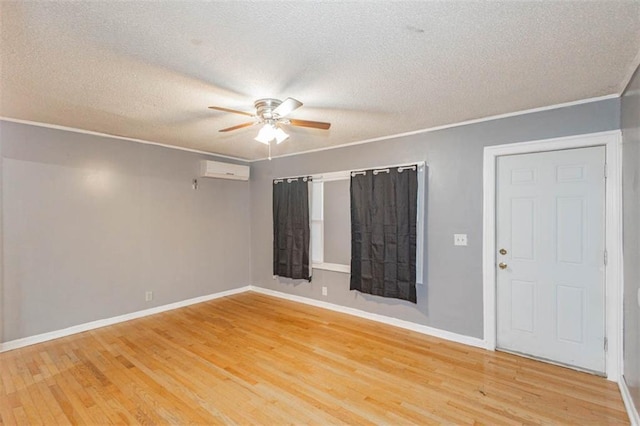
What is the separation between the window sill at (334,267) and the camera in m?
4.39

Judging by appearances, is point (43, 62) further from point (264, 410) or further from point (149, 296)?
point (149, 296)

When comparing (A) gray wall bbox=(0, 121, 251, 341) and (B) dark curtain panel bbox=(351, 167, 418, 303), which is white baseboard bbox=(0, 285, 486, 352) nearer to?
(A) gray wall bbox=(0, 121, 251, 341)

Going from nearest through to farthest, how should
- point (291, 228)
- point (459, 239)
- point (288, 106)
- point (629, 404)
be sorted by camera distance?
point (629, 404)
point (288, 106)
point (459, 239)
point (291, 228)

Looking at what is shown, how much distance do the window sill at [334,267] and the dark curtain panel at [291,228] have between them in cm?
19

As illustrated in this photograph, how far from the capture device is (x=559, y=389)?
2.50 metres

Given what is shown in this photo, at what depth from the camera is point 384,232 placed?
393 cm

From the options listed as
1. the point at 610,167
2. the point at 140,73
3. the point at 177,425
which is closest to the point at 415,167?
the point at 610,167

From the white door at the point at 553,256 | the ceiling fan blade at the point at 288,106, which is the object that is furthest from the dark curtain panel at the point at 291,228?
the white door at the point at 553,256

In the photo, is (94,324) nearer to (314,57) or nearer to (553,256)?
(314,57)

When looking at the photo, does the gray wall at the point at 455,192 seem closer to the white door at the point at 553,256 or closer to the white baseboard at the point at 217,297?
the white baseboard at the point at 217,297

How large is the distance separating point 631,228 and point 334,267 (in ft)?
10.4

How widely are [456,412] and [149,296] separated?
13.4 feet

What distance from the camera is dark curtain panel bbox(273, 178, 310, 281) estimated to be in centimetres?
480

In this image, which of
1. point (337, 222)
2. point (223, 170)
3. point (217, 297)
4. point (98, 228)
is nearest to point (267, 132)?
point (337, 222)
